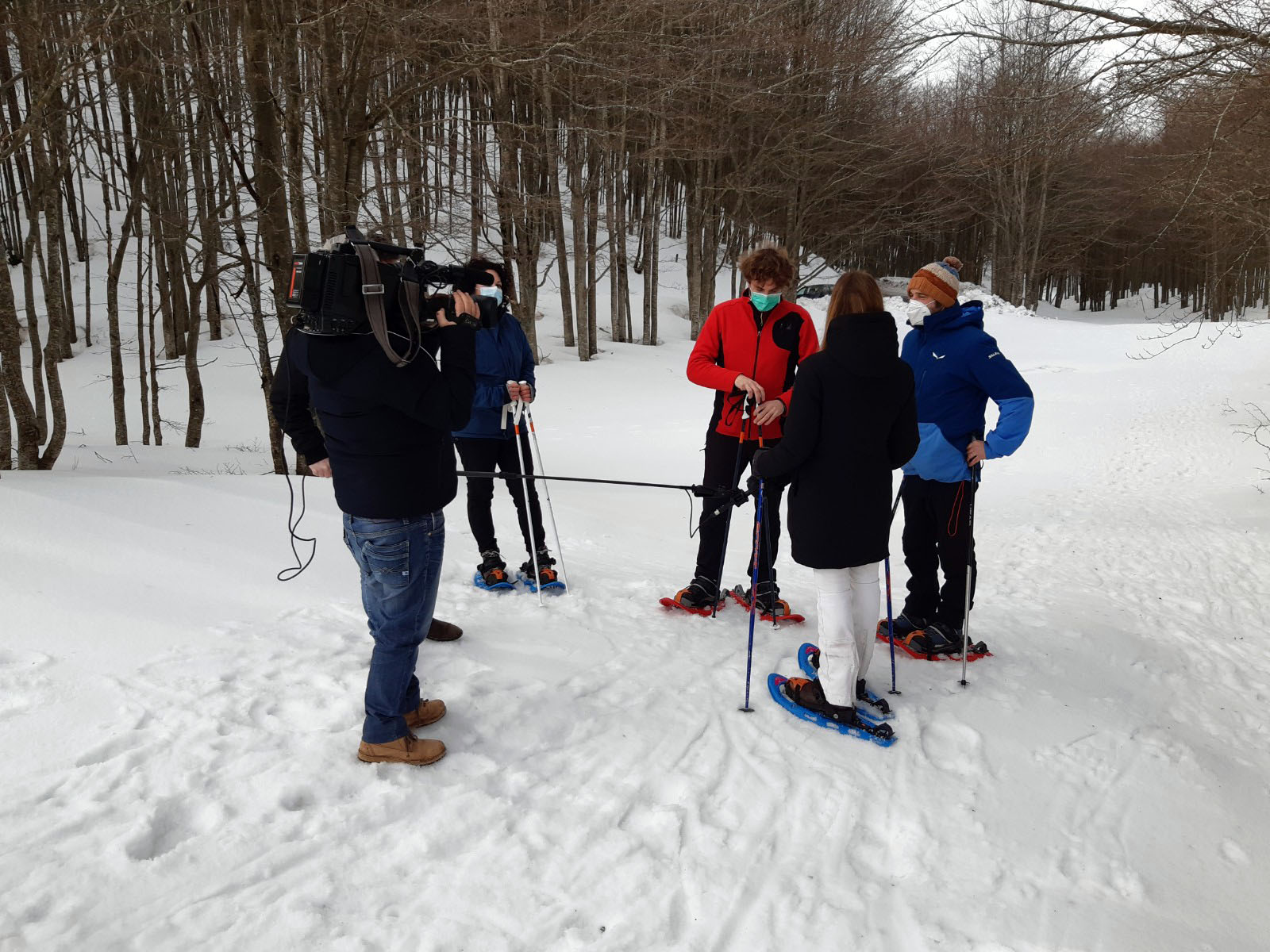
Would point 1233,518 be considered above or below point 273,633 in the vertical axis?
below

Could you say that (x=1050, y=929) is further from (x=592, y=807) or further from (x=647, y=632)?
(x=647, y=632)

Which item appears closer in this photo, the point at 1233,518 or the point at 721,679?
the point at 721,679

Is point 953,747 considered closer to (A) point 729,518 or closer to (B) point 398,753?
(A) point 729,518

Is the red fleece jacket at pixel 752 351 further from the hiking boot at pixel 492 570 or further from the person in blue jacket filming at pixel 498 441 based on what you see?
the hiking boot at pixel 492 570

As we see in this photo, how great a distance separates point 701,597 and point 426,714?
1956 mm

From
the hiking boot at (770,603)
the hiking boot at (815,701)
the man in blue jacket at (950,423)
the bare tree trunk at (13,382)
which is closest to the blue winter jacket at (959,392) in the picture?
the man in blue jacket at (950,423)

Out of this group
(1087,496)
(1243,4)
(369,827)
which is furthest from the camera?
(1087,496)

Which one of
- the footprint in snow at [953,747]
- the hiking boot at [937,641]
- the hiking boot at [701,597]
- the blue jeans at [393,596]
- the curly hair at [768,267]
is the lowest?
the footprint in snow at [953,747]

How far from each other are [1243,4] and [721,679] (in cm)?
557

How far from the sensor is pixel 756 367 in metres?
4.29

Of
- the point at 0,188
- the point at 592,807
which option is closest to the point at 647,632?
the point at 592,807

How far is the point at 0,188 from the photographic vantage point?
23.1m

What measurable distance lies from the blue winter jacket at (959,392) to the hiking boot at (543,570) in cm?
223

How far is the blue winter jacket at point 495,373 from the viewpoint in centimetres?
466
